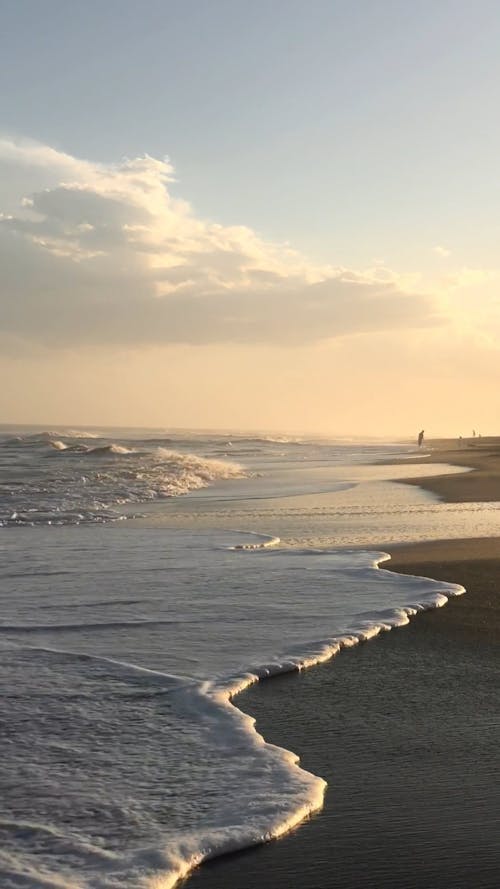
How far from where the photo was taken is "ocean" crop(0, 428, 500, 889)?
3.44 m

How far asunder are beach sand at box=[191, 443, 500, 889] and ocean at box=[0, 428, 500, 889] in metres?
0.15

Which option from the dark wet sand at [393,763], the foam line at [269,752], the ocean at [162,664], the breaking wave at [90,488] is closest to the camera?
the dark wet sand at [393,763]

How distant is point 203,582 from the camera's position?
8.72 meters

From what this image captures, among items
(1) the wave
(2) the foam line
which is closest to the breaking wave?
(2) the foam line

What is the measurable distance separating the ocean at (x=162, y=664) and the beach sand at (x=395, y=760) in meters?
0.15

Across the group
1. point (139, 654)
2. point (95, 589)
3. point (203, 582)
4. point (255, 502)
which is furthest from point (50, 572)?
point (255, 502)

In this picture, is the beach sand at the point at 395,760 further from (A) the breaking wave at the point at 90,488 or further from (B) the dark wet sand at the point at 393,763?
(A) the breaking wave at the point at 90,488

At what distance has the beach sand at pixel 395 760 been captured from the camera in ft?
10.3

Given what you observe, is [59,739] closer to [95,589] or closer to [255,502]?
[95,589]

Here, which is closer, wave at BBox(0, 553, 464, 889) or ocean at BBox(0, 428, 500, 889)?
wave at BBox(0, 553, 464, 889)

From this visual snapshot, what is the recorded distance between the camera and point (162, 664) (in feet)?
19.1

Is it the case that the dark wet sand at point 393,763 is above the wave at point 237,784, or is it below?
above

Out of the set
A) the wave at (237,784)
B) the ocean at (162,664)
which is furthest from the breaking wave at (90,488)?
the wave at (237,784)

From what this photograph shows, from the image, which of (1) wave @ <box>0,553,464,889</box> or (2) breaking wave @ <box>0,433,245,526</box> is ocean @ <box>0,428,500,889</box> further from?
(2) breaking wave @ <box>0,433,245,526</box>
